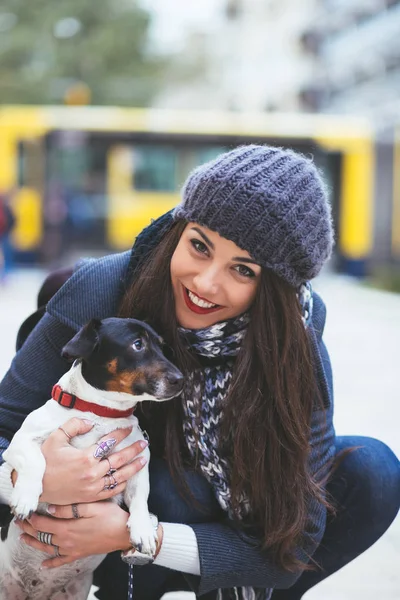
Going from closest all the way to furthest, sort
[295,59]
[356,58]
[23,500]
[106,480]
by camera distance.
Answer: [23,500] → [106,480] → [356,58] → [295,59]

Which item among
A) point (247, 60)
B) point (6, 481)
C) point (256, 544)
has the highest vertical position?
point (6, 481)

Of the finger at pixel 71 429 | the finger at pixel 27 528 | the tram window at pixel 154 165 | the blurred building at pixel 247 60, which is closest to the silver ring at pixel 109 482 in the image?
the finger at pixel 71 429

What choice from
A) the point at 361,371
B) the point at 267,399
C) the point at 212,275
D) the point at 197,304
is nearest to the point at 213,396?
the point at 267,399

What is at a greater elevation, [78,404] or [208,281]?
[208,281]

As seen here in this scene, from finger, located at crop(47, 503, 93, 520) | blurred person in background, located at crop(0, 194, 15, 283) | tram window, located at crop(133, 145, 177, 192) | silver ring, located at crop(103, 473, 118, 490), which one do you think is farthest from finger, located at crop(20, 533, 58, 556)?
tram window, located at crop(133, 145, 177, 192)

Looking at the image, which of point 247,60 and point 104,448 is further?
point 247,60

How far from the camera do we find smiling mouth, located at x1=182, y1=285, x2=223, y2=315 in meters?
2.29

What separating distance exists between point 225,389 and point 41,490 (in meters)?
0.57

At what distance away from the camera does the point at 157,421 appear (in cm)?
255

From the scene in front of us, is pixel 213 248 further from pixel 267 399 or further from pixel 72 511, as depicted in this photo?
pixel 72 511

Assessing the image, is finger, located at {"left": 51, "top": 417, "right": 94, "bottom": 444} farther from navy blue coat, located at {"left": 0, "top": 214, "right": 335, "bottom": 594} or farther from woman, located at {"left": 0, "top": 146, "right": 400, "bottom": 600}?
navy blue coat, located at {"left": 0, "top": 214, "right": 335, "bottom": 594}

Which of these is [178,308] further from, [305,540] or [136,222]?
[136,222]

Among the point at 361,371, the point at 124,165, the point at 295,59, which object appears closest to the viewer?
the point at 361,371

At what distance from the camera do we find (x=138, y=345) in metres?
2.27
